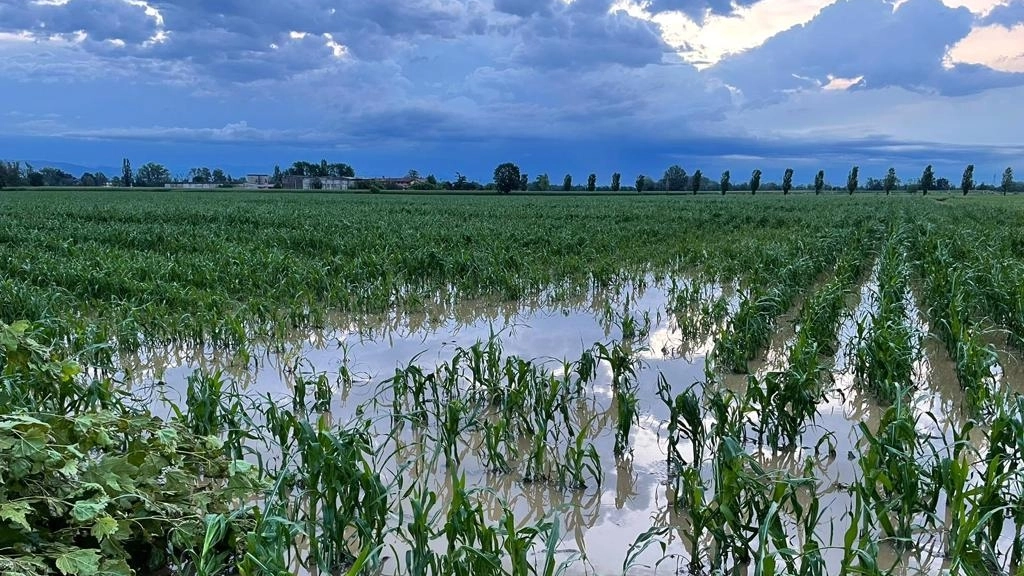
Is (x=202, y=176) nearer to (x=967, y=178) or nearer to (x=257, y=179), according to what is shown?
(x=257, y=179)

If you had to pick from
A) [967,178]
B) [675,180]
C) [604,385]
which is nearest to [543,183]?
[675,180]

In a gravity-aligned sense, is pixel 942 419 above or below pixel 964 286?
below

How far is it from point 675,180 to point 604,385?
11849 centimetres

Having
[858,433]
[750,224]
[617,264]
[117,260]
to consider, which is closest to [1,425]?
[858,433]

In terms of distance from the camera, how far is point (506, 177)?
83.8 meters

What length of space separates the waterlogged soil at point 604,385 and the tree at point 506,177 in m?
75.1

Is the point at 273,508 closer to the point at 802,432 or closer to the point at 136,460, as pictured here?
the point at 136,460

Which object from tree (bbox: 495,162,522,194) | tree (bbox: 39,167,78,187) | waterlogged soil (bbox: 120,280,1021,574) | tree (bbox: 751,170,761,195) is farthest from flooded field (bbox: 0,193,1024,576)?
tree (bbox: 39,167,78,187)

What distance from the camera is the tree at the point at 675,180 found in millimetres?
115188

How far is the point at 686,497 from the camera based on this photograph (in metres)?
3.36

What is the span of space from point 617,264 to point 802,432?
8430mm

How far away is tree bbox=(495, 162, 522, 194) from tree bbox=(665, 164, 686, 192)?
132 feet

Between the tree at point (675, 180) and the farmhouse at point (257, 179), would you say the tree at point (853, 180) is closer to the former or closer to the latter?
the tree at point (675, 180)

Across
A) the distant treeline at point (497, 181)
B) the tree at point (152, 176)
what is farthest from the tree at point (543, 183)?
the tree at point (152, 176)
